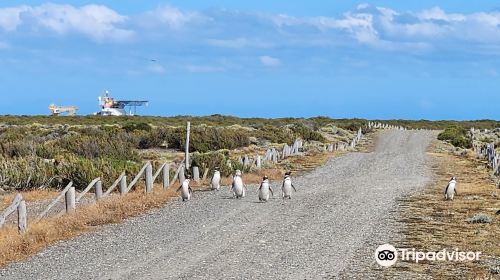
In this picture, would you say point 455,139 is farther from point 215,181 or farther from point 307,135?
point 215,181

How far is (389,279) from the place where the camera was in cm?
1055

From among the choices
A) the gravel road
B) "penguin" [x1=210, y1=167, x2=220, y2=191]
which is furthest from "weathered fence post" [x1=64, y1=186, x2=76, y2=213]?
"penguin" [x1=210, y1=167, x2=220, y2=191]

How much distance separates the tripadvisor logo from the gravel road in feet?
0.98

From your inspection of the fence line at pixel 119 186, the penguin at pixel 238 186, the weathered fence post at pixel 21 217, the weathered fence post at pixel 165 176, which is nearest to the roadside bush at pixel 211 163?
the fence line at pixel 119 186

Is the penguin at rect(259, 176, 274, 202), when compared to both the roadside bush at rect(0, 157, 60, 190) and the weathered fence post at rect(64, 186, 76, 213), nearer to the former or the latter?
the weathered fence post at rect(64, 186, 76, 213)

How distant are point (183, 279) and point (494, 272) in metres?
4.72

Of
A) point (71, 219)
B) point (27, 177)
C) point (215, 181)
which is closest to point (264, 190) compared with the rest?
point (215, 181)

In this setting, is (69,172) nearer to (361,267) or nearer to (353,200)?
(353,200)

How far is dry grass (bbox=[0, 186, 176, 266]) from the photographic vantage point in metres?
13.3

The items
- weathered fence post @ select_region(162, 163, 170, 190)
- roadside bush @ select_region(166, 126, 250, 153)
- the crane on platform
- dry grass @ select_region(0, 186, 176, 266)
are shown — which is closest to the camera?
dry grass @ select_region(0, 186, 176, 266)

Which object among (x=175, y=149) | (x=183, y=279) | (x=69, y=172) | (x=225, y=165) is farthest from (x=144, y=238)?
(x=175, y=149)

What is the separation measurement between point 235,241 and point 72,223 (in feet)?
13.5

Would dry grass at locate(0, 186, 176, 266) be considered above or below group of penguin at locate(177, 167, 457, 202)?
below

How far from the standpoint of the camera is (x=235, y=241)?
13.6 m
